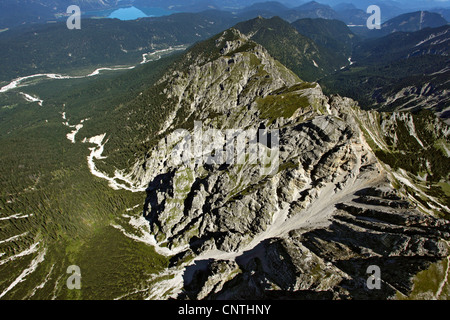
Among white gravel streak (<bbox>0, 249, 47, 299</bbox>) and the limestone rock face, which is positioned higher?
the limestone rock face

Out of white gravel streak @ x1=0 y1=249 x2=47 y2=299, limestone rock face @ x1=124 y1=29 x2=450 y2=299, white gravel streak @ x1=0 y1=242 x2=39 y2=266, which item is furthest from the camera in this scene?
white gravel streak @ x1=0 y1=242 x2=39 y2=266

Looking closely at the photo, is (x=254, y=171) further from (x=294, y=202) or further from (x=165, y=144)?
(x=165, y=144)

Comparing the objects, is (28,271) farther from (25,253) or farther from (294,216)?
(294,216)

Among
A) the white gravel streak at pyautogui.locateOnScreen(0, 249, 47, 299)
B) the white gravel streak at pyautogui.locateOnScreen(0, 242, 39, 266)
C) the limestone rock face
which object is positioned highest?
the limestone rock face

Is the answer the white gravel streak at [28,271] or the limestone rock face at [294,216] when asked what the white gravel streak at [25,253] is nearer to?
the white gravel streak at [28,271]

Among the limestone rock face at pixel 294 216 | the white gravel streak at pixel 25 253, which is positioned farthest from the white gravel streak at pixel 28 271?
the limestone rock face at pixel 294 216

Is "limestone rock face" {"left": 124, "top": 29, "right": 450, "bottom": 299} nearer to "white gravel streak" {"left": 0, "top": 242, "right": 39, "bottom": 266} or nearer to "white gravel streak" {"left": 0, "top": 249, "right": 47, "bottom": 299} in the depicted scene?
"white gravel streak" {"left": 0, "top": 249, "right": 47, "bottom": 299}

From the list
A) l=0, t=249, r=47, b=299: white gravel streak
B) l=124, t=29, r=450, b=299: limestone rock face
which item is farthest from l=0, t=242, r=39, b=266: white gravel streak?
l=124, t=29, r=450, b=299: limestone rock face
